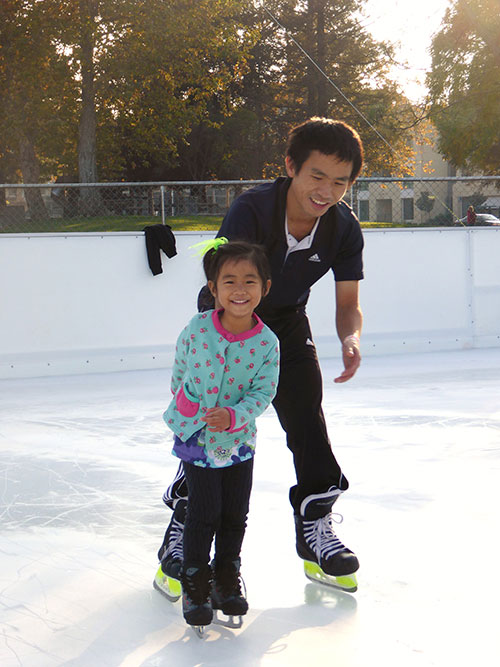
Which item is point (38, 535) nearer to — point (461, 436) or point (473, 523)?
point (473, 523)

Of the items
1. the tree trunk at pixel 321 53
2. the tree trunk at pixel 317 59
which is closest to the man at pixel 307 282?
the tree trunk at pixel 317 59

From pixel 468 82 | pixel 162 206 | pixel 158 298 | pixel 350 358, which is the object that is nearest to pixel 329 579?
pixel 350 358

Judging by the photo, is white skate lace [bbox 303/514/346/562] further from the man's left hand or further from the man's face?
the man's face

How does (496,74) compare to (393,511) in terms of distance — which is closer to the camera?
(393,511)

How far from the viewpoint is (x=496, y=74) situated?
83.4 feet

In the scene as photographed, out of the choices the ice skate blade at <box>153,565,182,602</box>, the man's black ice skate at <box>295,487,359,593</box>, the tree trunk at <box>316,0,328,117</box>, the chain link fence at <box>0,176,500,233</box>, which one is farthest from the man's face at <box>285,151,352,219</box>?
the tree trunk at <box>316,0,328,117</box>

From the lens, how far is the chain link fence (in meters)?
7.55

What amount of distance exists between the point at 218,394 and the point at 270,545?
2.82ft

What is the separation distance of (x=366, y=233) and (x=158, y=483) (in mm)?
4392

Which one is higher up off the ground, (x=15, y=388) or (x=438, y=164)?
(x=438, y=164)

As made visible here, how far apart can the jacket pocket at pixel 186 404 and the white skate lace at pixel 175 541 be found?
0.46m

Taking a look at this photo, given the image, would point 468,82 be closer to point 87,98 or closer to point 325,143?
point 87,98

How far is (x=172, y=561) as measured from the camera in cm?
222

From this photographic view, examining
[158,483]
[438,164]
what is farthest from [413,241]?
[438,164]
